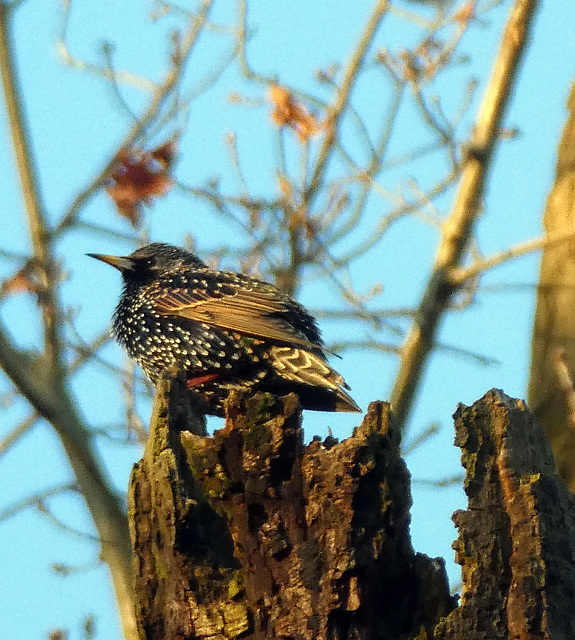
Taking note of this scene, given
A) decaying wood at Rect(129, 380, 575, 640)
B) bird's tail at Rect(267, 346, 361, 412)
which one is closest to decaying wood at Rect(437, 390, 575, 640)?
decaying wood at Rect(129, 380, 575, 640)

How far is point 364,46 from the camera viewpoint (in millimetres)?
6773

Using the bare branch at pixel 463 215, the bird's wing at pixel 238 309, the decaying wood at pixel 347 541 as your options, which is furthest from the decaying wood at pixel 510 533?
the bird's wing at pixel 238 309

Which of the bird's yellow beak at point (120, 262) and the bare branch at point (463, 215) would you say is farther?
the bird's yellow beak at point (120, 262)

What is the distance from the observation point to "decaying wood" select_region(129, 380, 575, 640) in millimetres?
3004

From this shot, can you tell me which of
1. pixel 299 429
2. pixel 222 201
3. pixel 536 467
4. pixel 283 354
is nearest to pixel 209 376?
pixel 283 354

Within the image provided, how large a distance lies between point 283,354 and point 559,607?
3177 millimetres

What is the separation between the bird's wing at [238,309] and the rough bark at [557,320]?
163cm

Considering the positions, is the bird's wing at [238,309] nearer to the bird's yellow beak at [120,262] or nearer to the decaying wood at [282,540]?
the bird's yellow beak at [120,262]

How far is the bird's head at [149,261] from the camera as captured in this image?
6.95m

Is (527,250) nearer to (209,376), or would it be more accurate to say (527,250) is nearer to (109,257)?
(209,376)

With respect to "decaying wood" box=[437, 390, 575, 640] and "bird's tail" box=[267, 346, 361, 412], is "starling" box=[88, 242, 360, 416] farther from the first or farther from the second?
"decaying wood" box=[437, 390, 575, 640]

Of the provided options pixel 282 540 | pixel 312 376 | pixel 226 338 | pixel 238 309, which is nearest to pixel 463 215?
pixel 312 376

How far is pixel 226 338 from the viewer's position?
6094 millimetres

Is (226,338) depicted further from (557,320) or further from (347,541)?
(347,541)
